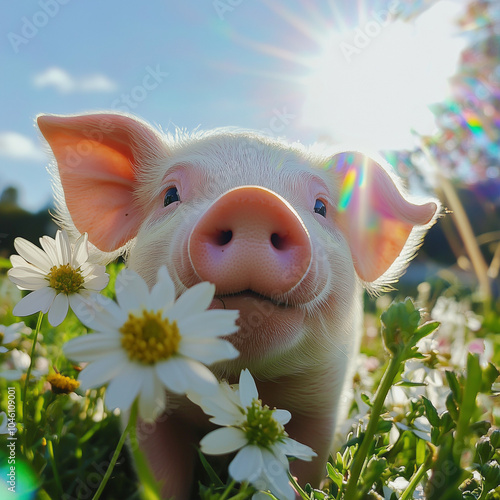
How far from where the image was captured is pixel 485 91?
555 centimetres

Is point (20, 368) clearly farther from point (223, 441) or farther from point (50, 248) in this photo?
point (223, 441)

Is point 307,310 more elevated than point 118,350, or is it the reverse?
point 307,310

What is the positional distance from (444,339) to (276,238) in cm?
173

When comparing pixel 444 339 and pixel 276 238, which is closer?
pixel 276 238

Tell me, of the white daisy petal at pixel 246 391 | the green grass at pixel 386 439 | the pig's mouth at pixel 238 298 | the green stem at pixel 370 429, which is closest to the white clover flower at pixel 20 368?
the green grass at pixel 386 439

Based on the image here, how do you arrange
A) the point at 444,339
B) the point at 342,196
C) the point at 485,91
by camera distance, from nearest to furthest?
the point at 342,196, the point at 444,339, the point at 485,91

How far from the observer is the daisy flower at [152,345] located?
51cm

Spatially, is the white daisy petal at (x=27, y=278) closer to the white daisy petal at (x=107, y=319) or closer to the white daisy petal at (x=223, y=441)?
the white daisy petal at (x=107, y=319)

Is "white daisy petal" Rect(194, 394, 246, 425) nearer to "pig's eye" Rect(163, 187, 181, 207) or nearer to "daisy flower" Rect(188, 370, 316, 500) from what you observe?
"daisy flower" Rect(188, 370, 316, 500)

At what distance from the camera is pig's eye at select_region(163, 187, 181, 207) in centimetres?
126

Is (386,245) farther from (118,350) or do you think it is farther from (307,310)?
(118,350)

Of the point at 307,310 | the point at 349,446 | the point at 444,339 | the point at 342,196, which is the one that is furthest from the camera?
the point at 444,339

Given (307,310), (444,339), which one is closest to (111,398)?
(307,310)

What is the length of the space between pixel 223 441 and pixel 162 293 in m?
0.21
